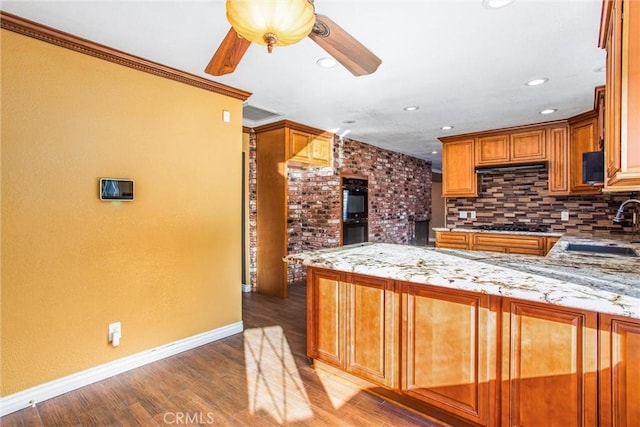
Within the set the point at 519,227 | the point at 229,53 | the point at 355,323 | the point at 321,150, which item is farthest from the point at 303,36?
the point at 519,227

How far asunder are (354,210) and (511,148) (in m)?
2.35

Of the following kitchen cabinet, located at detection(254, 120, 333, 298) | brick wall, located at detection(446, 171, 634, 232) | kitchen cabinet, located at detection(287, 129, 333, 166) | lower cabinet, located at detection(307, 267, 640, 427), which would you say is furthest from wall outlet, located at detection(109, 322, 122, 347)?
brick wall, located at detection(446, 171, 634, 232)

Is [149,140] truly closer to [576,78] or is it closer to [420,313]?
[420,313]

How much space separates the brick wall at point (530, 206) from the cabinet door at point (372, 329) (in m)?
3.66

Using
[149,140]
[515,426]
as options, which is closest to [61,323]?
[149,140]

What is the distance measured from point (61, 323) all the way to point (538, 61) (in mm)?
3813

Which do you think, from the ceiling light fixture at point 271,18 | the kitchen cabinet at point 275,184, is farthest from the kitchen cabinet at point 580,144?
the ceiling light fixture at point 271,18

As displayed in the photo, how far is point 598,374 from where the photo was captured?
4.36ft

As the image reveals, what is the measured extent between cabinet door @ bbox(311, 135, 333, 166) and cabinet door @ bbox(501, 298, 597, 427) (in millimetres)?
3373

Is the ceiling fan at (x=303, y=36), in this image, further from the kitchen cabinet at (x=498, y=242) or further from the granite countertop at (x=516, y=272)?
the kitchen cabinet at (x=498, y=242)

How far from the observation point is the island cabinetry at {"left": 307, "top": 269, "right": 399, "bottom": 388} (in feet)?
6.31

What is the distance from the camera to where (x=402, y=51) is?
2.24 metres

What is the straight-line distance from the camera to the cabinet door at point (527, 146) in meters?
4.22

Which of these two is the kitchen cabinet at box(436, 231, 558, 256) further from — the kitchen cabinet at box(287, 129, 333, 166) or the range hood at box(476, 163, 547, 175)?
the kitchen cabinet at box(287, 129, 333, 166)
